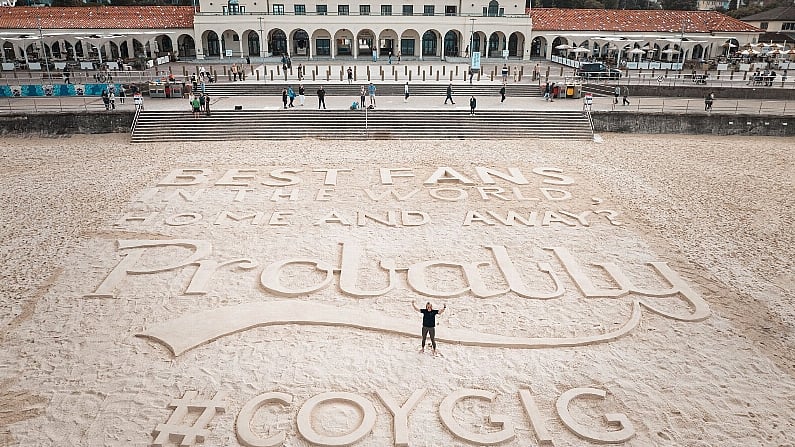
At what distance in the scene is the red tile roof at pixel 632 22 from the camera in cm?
5162

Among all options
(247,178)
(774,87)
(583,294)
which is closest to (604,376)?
(583,294)

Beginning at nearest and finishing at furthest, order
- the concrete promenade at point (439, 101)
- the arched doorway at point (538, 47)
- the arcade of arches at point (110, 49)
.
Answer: the concrete promenade at point (439, 101), the arcade of arches at point (110, 49), the arched doorway at point (538, 47)

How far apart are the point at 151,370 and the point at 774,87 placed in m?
38.8

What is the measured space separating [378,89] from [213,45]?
25881 millimetres

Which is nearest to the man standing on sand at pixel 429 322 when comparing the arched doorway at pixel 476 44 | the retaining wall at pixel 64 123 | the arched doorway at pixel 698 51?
the retaining wall at pixel 64 123

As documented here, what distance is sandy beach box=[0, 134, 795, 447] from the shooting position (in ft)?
28.6

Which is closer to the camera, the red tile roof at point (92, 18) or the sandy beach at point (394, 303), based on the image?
the sandy beach at point (394, 303)

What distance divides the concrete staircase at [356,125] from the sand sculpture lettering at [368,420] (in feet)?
61.8

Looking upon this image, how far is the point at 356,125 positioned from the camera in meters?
27.6

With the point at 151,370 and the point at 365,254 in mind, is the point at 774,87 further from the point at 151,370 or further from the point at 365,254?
the point at 151,370

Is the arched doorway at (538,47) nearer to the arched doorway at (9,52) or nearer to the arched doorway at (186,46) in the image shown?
the arched doorway at (186,46)

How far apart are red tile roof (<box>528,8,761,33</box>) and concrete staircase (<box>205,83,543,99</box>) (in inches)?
807

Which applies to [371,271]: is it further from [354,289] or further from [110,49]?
[110,49]

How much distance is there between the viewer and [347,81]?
1452 inches
